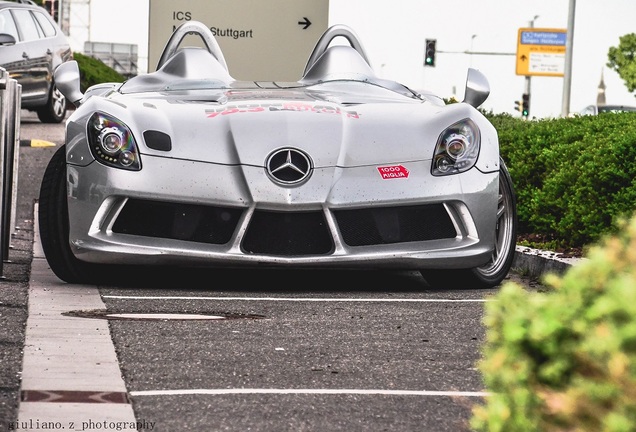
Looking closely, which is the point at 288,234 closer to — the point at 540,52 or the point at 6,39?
the point at 6,39

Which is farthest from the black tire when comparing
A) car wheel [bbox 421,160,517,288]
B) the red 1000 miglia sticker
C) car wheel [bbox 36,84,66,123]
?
car wheel [bbox 36,84,66,123]

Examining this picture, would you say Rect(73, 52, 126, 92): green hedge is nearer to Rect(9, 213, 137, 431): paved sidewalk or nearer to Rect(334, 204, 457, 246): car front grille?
Rect(334, 204, 457, 246): car front grille

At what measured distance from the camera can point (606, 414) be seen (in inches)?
69.2

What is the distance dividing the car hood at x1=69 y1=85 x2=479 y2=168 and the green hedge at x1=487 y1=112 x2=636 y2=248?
1526 mm

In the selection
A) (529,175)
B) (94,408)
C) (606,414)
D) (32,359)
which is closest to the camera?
(606,414)

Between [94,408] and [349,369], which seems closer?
[94,408]

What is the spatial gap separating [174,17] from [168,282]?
9114 millimetres

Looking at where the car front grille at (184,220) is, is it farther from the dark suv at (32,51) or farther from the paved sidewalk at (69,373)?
the dark suv at (32,51)

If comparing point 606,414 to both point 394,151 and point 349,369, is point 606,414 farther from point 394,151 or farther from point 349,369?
point 394,151

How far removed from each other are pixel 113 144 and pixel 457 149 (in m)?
1.77

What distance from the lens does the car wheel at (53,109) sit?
71.3 ft

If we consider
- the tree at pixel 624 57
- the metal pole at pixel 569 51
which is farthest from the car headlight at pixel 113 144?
the tree at pixel 624 57

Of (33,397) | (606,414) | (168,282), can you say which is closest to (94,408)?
(33,397)

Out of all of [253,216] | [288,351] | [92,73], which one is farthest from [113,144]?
[92,73]
